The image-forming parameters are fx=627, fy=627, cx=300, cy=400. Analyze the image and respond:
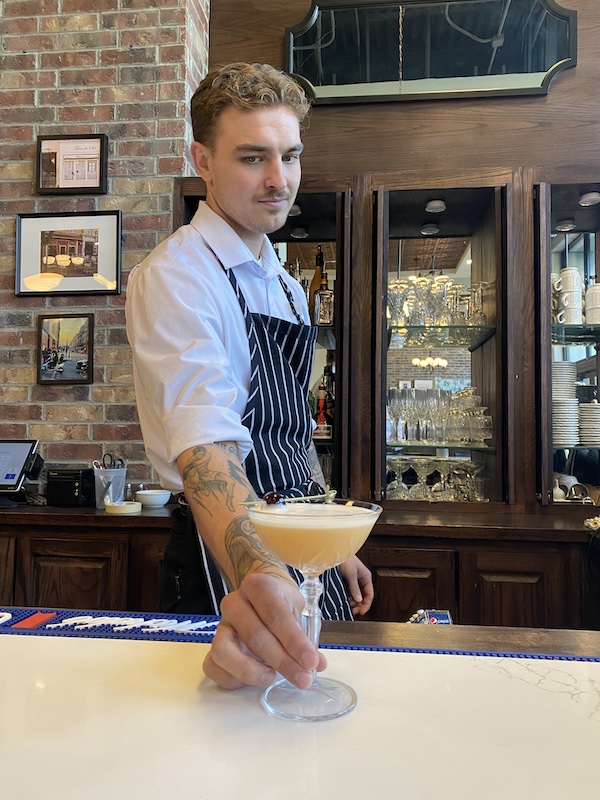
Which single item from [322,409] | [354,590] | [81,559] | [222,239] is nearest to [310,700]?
[354,590]

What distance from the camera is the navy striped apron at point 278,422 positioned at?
136 cm

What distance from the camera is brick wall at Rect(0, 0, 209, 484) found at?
8.93ft

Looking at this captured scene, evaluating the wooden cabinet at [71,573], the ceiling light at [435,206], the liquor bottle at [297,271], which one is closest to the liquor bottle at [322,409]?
the liquor bottle at [297,271]

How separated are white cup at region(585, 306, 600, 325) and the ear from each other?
5.86ft

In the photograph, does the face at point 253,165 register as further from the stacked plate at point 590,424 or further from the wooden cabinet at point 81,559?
the stacked plate at point 590,424

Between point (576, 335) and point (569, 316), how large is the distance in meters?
0.12

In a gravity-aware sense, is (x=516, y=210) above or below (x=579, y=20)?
below

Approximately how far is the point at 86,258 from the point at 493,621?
87.1 inches

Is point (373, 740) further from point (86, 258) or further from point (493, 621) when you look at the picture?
point (86, 258)

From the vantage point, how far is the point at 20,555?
2336 millimetres

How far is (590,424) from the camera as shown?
2.54 m

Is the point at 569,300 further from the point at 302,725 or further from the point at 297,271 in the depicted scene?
the point at 302,725

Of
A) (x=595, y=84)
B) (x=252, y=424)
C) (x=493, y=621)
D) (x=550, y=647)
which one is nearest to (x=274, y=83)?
(x=252, y=424)

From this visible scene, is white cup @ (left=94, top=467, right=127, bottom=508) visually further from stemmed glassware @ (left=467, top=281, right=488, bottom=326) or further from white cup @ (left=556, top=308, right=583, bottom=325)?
white cup @ (left=556, top=308, right=583, bottom=325)
